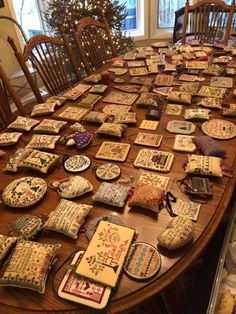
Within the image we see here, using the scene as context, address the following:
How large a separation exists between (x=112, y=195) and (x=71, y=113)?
65 cm

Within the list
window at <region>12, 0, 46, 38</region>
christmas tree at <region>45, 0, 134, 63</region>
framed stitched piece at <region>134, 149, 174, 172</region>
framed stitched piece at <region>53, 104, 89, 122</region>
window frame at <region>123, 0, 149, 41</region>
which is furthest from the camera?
window frame at <region>123, 0, 149, 41</region>

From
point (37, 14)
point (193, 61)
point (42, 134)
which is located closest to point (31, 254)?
point (42, 134)

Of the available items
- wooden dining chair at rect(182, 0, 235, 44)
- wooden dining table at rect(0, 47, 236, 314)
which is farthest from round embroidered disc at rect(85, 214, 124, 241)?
wooden dining chair at rect(182, 0, 235, 44)

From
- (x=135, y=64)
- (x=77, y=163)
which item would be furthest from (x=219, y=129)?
(x=135, y=64)

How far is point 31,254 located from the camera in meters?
0.71

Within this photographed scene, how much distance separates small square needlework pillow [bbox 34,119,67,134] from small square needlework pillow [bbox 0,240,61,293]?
615mm

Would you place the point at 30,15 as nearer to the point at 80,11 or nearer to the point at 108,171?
the point at 80,11

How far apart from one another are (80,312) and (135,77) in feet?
4.68

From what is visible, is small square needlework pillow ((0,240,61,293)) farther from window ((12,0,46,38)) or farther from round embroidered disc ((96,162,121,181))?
window ((12,0,46,38))

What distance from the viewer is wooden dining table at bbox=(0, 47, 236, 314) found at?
65cm

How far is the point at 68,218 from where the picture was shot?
0.80 m

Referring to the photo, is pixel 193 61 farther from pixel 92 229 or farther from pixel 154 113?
pixel 92 229

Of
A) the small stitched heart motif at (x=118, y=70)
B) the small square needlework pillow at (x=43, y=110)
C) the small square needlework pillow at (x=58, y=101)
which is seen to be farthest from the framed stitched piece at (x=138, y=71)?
the small square needlework pillow at (x=43, y=110)

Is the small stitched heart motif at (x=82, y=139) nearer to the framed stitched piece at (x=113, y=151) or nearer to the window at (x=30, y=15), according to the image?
the framed stitched piece at (x=113, y=151)
